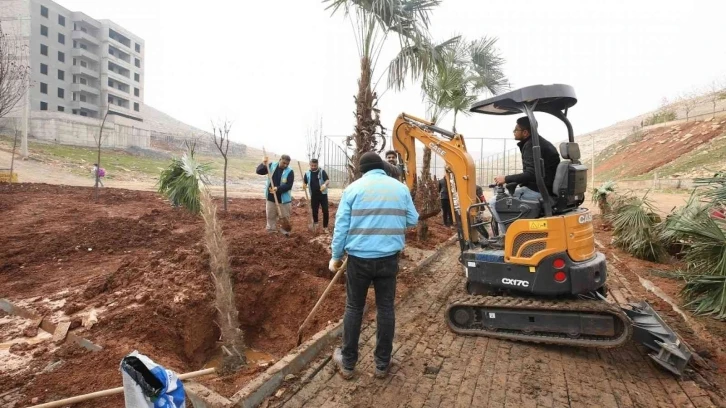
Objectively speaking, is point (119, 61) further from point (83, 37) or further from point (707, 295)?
point (707, 295)

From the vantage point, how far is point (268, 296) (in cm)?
544

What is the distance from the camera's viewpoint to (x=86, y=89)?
51938 mm

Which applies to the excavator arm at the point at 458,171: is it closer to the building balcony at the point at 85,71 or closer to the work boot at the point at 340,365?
the work boot at the point at 340,365

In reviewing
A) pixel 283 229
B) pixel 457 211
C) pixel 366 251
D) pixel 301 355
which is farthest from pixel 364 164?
pixel 283 229

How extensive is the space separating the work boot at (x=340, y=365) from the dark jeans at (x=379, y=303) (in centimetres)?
4

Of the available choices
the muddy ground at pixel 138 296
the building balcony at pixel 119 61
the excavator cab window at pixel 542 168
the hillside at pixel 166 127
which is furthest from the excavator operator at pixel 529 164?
the building balcony at pixel 119 61

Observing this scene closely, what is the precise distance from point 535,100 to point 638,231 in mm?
5368

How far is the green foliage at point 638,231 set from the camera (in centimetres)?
780

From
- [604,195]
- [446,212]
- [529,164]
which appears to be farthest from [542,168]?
[604,195]

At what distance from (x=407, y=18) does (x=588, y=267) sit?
578 centimetres

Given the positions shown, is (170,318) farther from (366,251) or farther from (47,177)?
(47,177)

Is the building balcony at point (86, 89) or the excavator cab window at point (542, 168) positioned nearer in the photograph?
the excavator cab window at point (542, 168)

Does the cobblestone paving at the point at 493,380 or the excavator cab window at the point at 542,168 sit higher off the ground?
the excavator cab window at the point at 542,168

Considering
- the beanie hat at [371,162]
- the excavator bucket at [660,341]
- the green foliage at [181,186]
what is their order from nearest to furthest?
the excavator bucket at [660,341], the beanie hat at [371,162], the green foliage at [181,186]
